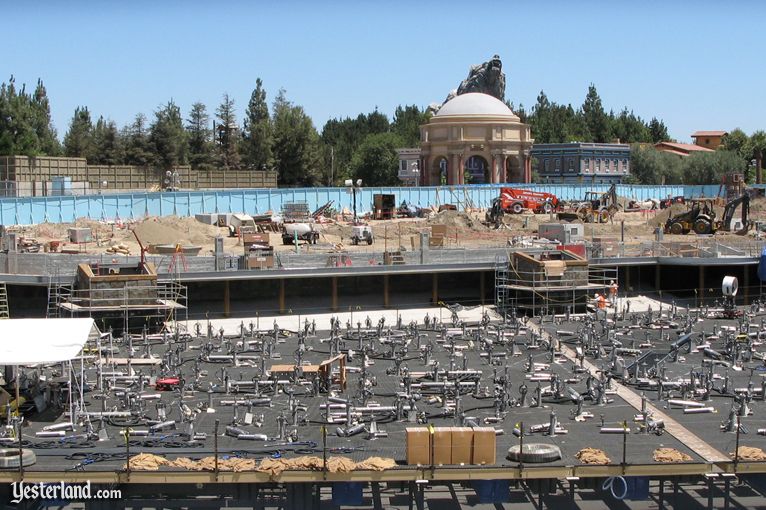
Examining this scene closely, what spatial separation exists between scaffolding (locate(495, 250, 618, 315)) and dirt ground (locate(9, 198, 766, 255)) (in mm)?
8298

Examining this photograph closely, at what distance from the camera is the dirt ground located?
49.1 meters

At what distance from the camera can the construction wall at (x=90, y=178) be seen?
6456cm

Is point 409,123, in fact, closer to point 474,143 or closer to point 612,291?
point 474,143

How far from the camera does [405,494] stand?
19938 millimetres

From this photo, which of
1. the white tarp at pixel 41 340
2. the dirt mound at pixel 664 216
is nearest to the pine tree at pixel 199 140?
the dirt mound at pixel 664 216

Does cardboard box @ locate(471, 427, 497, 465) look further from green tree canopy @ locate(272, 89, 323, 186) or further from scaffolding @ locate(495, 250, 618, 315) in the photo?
green tree canopy @ locate(272, 89, 323, 186)

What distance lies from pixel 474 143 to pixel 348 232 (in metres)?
28.0

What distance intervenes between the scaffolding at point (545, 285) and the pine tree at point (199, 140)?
52.4 meters

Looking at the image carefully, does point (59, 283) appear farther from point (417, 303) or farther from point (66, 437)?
point (66, 437)

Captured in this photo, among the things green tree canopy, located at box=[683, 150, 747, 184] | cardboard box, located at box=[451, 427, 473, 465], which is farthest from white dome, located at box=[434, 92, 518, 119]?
cardboard box, located at box=[451, 427, 473, 465]

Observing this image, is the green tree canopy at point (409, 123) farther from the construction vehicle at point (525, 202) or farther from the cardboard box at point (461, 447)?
the cardboard box at point (461, 447)

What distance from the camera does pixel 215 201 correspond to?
2462 inches

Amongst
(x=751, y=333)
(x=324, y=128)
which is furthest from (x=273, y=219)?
(x=324, y=128)

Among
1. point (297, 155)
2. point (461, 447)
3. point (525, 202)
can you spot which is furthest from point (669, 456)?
point (297, 155)
